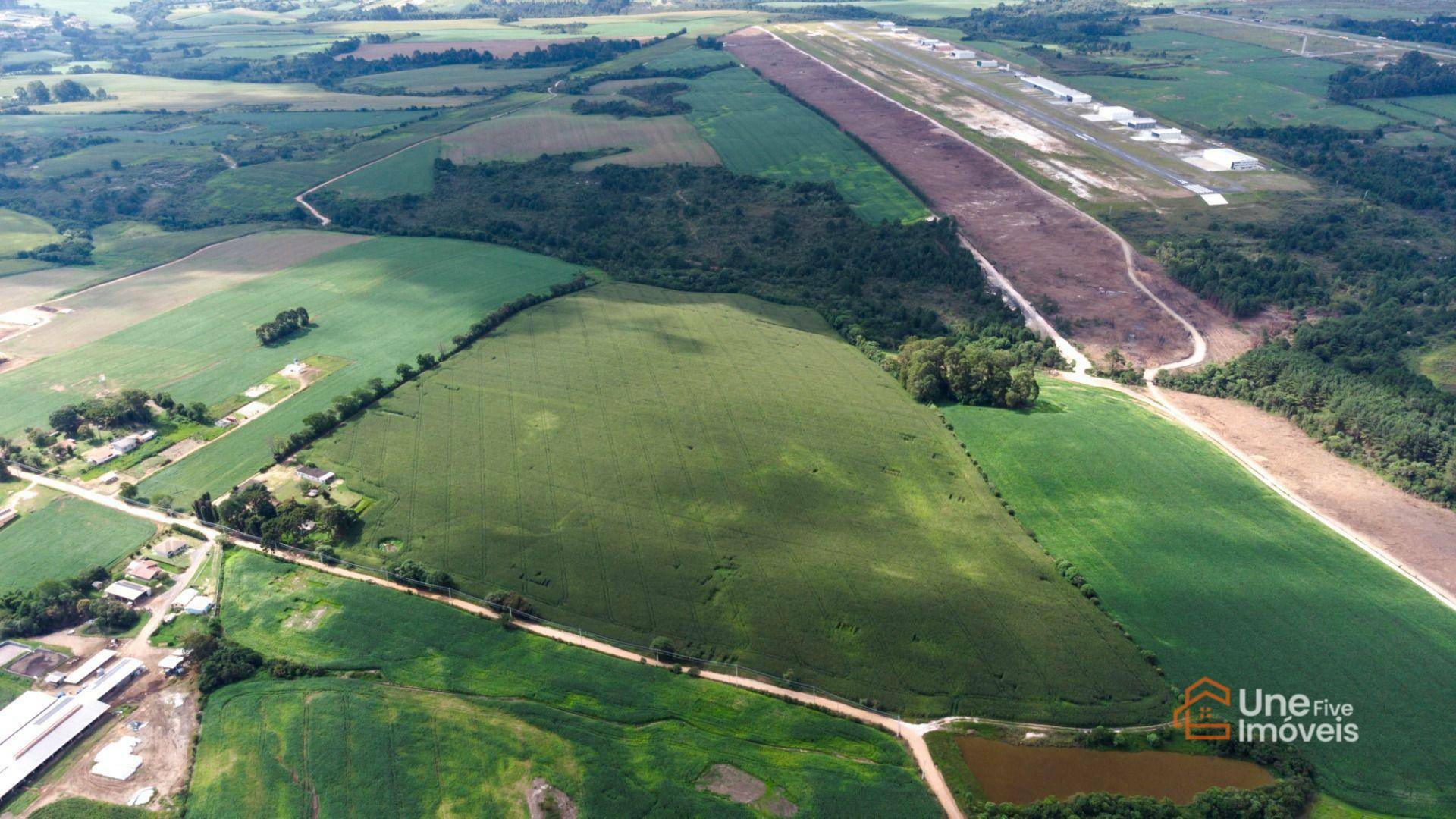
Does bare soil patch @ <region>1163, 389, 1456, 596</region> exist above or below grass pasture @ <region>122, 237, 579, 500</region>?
below

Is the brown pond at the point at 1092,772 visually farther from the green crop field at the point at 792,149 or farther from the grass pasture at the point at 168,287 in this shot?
the grass pasture at the point at 168,287

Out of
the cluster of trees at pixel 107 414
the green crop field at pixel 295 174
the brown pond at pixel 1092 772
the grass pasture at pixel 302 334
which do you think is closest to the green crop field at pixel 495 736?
the brown pond at pixel 1092 772

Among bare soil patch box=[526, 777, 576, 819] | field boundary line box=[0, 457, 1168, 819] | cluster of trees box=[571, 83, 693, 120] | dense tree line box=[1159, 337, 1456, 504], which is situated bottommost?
bare soil patch box=[526, 777, 576, 819]

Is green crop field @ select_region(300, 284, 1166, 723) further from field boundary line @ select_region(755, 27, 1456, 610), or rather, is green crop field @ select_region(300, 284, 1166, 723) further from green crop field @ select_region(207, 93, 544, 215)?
green crop field @ select_region(207, 93, 544, 215)

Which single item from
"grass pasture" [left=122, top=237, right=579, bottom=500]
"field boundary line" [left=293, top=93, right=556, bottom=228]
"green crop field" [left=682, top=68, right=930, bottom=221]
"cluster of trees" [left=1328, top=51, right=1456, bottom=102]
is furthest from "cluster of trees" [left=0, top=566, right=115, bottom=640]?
"cluster of trees" [left=1328, top=51, right=1456, bottom=102]

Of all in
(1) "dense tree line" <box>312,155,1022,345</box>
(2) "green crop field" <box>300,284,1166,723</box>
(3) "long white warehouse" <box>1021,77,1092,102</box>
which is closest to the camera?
(2) "green crop field" <box>300,284,1166,723</box>

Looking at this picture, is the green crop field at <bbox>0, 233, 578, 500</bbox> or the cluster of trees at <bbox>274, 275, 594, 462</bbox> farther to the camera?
the green crop field at <bbox>0, 233, 578, 500</bbox>

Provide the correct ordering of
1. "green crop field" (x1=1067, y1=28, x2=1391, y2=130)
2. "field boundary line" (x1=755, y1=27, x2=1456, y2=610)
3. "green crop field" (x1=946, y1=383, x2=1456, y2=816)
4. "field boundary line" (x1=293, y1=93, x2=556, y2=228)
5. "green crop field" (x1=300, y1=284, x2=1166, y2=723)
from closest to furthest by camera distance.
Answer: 1. "green crop field" (x1=946, y1=383, x2=1456, y2=816)
2. "green crop field" (x1=300, y1=284, x2=1166, y2=723)
3. "field boundary line" (x1=755, y1=27, x2=1456, y2=610)
4. "field boundary line" (x1=293, y1=93, x2=556, y2=228)
5. "green crop field" (x1=1067, y1=28, x2=1391, y2=130)

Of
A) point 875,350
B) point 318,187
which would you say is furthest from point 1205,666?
point 318,187
